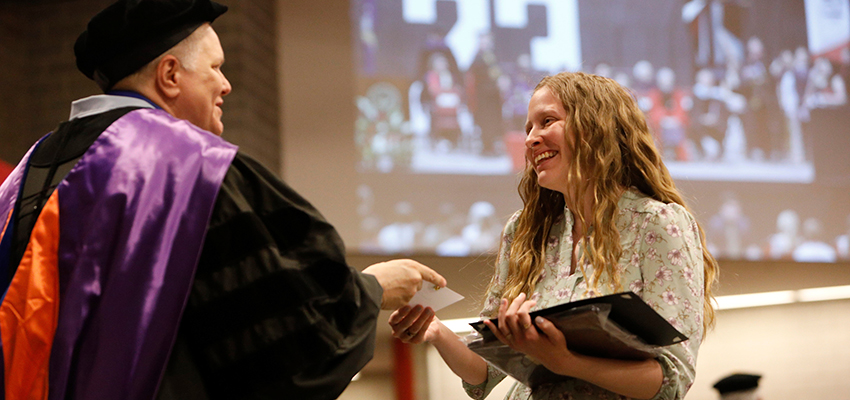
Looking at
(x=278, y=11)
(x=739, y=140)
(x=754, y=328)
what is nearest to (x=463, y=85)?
(x=278, y=11)

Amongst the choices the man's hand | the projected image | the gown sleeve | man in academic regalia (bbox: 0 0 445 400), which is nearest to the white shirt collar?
man in academic regalia (bbox: 0 0 445 400)

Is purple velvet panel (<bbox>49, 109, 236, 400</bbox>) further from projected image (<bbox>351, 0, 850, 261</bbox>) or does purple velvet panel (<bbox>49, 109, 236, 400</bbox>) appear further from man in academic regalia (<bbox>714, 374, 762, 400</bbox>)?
man in academic regalia (<bbox>714, 374, 762, 400</bbox>)

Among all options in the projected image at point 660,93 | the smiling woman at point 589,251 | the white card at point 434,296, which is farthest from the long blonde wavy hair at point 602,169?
the projected image at point 660,93

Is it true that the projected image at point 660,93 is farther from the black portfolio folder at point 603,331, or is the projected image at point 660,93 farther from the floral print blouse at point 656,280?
the black portfolio folder at point 603,331

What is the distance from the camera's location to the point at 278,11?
5574mm

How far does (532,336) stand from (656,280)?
0.30 m

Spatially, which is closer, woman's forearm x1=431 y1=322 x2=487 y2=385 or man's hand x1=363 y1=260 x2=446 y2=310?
man's hand x1=363 y1=260 x2=446 y2=310

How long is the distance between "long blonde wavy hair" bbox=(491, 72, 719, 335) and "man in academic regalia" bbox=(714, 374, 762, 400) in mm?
2946

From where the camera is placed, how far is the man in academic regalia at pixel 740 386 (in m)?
4.47

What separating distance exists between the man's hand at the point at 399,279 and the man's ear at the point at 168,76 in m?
0.54

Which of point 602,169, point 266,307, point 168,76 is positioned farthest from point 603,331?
point 168,76

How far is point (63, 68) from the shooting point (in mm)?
5621

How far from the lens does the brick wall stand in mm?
5379

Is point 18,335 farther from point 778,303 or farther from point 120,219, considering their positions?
point 778,303
